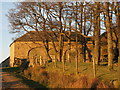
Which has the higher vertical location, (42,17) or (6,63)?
(42,17)

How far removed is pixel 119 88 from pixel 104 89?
1.38 metres

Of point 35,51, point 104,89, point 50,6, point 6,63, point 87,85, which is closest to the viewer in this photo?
point 104,89

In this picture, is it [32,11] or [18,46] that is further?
[18,46]

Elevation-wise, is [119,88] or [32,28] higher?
[32,28]

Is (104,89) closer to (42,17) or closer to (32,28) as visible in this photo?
(42,17)

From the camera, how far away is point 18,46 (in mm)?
45875

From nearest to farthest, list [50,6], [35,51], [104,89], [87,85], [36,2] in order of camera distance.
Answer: [104,89], [87,85], [50,6], [36,2], [35,51]

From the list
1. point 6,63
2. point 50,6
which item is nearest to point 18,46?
point 6,63

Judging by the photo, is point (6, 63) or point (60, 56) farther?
point (6, 63)

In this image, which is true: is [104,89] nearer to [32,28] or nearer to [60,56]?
[60,56]

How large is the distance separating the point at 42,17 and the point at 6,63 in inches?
1056

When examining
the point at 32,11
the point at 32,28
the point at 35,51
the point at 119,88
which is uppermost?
the point at 32,11

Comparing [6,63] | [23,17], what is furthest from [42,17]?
[6,63]

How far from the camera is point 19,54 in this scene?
45094 millimetres
